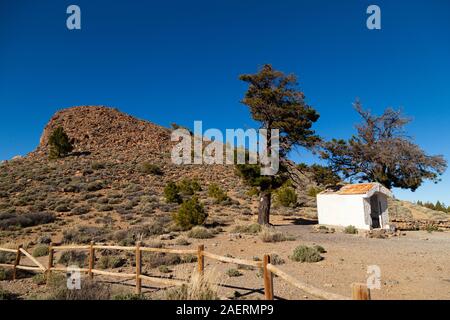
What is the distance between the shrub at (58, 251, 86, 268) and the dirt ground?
6.93 ft

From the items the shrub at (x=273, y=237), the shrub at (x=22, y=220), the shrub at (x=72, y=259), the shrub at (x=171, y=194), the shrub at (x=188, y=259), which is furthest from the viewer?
the shrub at (x=171, y=194)

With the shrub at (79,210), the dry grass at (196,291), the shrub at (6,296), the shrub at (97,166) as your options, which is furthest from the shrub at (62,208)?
the dry grass at (196,291)

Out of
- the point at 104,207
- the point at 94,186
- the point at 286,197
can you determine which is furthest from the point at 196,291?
the point at 94,186

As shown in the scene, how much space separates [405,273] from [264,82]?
16220mm

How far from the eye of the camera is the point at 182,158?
60469 mm

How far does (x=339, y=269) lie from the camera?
11883 mm

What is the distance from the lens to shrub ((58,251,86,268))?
570 inches

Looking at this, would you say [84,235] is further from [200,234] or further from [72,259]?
[200,234]

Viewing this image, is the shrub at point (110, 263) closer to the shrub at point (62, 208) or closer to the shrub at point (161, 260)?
the shrub at point (161, 260)

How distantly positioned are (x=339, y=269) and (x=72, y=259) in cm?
1157

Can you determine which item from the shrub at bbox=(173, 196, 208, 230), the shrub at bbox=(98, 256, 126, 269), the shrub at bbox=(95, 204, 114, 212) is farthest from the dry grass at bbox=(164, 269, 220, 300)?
the shrub at bbox=(95, 204, 114, 212)

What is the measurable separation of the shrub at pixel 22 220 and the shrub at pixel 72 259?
1162 cm

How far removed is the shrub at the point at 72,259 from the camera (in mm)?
14477
